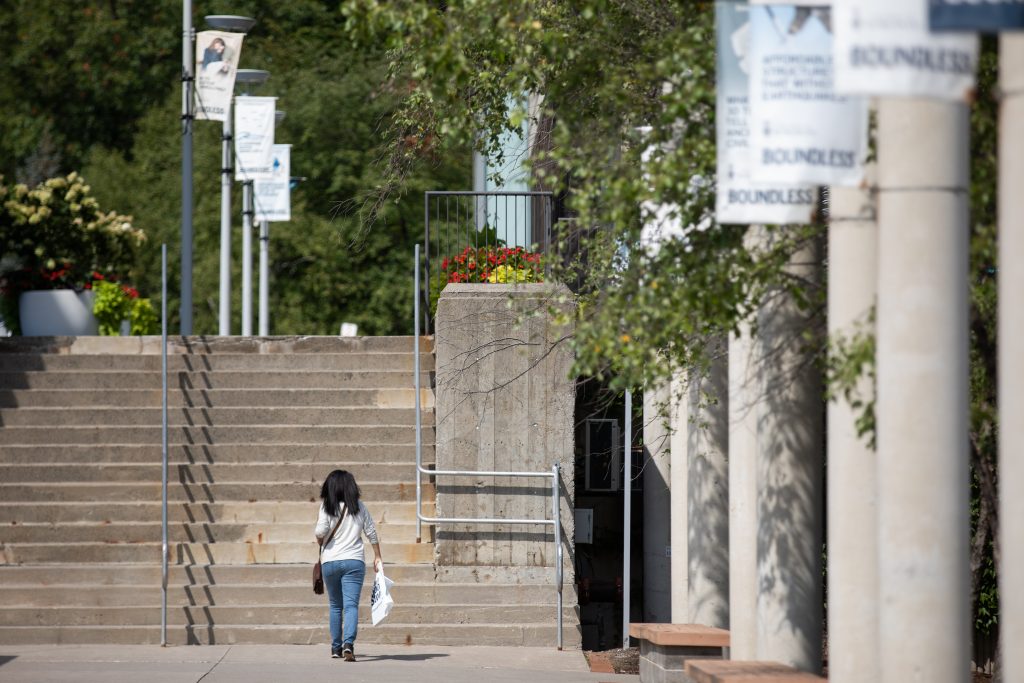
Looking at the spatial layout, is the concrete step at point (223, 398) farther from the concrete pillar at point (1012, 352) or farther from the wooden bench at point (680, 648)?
the concrete pillar at point (1012, 352)

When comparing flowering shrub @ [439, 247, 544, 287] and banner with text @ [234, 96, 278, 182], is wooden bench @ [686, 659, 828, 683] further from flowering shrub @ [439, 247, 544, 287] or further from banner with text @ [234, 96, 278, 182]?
banner with text @ [234, 96, 278, 182]

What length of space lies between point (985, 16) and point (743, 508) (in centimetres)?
527

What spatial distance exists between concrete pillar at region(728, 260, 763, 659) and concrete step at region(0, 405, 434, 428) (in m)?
6.31

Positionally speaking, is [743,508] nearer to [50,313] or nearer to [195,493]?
[195,493]

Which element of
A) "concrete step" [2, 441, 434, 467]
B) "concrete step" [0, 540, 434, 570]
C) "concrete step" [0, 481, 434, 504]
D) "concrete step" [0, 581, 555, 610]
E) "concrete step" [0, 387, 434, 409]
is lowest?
"concrete step" [0, 581, 555, 610]

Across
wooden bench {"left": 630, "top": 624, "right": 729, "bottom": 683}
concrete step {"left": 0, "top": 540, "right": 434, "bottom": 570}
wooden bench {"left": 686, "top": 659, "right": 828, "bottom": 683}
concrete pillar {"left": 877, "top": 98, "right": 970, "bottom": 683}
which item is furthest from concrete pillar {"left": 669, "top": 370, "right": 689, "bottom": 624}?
concrete pillar {"left": 877, "top": 98, "right": 970, "bottom": 683}

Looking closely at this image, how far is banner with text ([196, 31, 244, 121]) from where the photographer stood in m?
23.6

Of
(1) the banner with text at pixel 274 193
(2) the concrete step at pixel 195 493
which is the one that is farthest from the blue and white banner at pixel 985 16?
(1) the banner with text at pixel 274 193

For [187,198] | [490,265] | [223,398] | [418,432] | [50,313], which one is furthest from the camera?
[187,198]

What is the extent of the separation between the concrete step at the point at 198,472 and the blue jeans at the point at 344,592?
2800 millimetres

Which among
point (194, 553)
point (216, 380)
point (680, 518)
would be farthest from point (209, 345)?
point (680, 518)

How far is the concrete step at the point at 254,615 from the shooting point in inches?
536

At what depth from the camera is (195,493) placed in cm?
1511

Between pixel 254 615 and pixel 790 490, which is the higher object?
pixel 790 490
